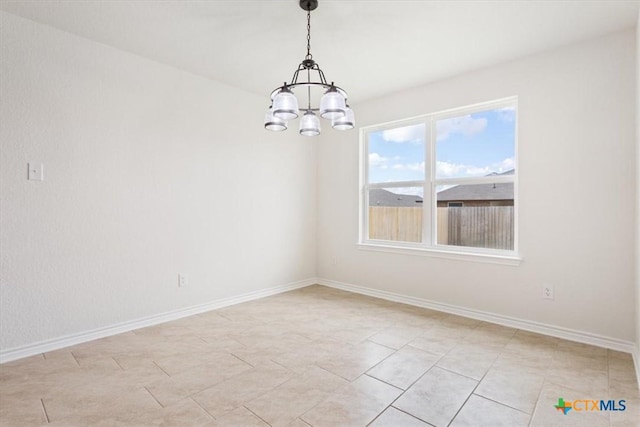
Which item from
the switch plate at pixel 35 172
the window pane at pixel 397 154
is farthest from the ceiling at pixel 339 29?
the switch plate at pixel 35 172

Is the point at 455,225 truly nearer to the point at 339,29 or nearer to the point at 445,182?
the point at 445,182

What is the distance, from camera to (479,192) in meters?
3.48

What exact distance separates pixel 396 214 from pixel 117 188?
303 cm

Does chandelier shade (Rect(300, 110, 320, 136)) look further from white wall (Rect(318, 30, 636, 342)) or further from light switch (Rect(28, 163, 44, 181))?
light switch (Rect(28, 163, 44, 181))

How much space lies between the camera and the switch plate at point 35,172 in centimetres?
254

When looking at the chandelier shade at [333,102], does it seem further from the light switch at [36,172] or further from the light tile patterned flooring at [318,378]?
the light switch at [36,172]

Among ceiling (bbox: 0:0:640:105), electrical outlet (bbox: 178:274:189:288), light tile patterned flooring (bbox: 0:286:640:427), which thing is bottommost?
light tile patterned flooring (bbox: 0:286:640:427)

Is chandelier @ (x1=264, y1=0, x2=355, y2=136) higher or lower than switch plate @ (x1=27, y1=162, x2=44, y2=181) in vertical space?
higher

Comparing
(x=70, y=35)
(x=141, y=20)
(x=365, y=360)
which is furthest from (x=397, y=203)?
(x=70, y=35)

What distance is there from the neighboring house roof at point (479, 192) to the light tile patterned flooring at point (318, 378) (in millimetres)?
1273

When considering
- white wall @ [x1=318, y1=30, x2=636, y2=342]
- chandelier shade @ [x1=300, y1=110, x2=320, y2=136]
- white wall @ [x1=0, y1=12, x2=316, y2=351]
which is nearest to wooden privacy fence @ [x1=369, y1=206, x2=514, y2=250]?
white wall @ [x1=318, y1=30, x2=636, y2=342]

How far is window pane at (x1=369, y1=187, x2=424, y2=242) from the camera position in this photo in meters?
3.98

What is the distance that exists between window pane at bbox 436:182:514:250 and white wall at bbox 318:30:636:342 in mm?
215

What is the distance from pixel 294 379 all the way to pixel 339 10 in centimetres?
256
